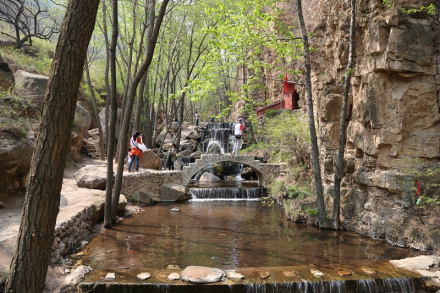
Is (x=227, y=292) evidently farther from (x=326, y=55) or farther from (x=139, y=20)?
(x=139, y=20)

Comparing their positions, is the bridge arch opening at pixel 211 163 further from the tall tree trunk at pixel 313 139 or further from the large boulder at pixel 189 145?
the large boulder at pixel 189 145

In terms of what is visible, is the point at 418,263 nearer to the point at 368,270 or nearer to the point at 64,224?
A: the point at 368,270

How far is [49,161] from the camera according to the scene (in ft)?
9.58

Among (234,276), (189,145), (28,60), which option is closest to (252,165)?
(189,145)

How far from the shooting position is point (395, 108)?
785 cm

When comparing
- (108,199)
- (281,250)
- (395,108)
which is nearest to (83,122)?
(108,199)

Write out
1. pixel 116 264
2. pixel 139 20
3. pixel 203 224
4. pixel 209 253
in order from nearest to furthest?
pixel 116 264 < pixel 209 253 < pixel 203 224 < pixel 139 20

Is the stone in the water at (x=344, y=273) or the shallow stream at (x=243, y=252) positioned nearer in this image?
the shallow stream at (x=243, y=252)

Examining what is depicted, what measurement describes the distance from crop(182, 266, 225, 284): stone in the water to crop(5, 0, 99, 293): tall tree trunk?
2634mm

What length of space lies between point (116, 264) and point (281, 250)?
3590 mm

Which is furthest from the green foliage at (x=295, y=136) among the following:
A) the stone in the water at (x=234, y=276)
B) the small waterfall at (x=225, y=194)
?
the stone in the water at (x=234, y=276)

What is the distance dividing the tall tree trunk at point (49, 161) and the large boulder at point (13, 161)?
4.75 m

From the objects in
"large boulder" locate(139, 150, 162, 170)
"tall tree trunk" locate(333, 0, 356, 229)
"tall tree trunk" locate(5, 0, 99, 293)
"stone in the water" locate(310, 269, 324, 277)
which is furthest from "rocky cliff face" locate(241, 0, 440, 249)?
"large boulder" locate(139, 150, 162, 170)

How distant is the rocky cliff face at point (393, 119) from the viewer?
743 centimetres
